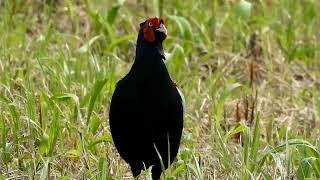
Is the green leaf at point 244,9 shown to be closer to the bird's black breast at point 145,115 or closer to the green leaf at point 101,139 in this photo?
the green leaf at point 101,139

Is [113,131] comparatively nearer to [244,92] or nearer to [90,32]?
[244,92]

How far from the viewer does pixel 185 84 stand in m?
5.89

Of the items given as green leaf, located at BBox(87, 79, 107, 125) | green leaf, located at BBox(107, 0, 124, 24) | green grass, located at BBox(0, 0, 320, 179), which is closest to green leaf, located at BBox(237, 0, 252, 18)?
green grass, located at BBox(0, 0, 320, 179)

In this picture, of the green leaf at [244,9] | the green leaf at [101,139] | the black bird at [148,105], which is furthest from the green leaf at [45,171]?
the green leaf at [244,9]

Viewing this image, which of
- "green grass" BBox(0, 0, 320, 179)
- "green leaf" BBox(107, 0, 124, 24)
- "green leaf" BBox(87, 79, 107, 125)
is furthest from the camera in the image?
"green leaf" BBox(107, 0, 124, 24)

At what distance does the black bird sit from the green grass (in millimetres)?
139

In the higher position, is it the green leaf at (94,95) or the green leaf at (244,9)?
the green leaf at (244,9)

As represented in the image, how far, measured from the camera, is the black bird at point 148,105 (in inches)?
164

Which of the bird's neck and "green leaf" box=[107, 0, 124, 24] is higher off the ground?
"green leaf" box=[107, 0, 124, 24]

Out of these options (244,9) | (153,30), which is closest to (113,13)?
(244,9)

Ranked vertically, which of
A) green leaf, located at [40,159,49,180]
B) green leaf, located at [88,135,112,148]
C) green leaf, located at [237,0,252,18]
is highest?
green leaf, located at [237,0,252,18]

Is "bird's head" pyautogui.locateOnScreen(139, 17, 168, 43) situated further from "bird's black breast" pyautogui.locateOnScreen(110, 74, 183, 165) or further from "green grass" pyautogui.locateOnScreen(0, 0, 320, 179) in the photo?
"green grass" pyautogui.locateOnScreen(0, 0, 320, 179)

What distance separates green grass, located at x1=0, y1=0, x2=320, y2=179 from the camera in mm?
4539

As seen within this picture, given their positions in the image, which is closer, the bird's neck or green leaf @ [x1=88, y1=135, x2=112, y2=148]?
the bird's neck
